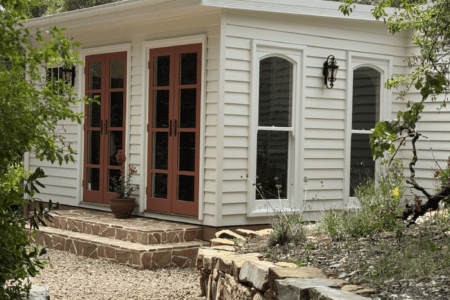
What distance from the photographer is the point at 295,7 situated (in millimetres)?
7441

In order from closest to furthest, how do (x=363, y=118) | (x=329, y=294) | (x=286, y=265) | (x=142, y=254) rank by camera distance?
(x=329, y=294)
(x=286, y=265)
(x=142, y=254)
(x=363, y=118)

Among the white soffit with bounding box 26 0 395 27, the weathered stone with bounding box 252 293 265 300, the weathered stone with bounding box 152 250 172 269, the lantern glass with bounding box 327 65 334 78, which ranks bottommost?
the weathered stone with bounding box 152 250 172 269

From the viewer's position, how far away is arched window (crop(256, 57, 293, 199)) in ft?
24.5

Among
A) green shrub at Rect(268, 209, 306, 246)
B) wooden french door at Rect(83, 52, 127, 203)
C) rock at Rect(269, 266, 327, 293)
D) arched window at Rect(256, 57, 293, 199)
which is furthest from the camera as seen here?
wooden french door at Rect(83, 52, 127, 203)

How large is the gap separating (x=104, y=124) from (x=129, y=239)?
232 centimetres

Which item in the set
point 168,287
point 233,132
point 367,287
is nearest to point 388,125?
point 367,287

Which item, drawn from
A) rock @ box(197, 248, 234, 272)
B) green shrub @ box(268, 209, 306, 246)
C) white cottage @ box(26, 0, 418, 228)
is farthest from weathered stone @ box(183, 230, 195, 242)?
green shrub @ box(268, 209, 306, 246)

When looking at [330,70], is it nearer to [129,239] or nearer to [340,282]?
[129,239]

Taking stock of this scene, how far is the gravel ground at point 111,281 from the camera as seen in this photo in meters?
5.57

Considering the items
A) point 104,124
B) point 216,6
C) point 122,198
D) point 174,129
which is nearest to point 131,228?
point 122,198

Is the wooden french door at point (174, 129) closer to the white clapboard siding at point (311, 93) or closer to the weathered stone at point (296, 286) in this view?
the white clapboard siding at point (311, 93)

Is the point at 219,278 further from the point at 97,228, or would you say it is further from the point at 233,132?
the point at 97,228

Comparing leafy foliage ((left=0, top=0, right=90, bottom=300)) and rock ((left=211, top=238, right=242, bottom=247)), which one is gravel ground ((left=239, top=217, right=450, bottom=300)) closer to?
rock ((left=211, top=238, right=242, bottom=247))

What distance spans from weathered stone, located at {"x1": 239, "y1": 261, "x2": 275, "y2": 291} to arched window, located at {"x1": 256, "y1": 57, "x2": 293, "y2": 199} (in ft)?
9.53
